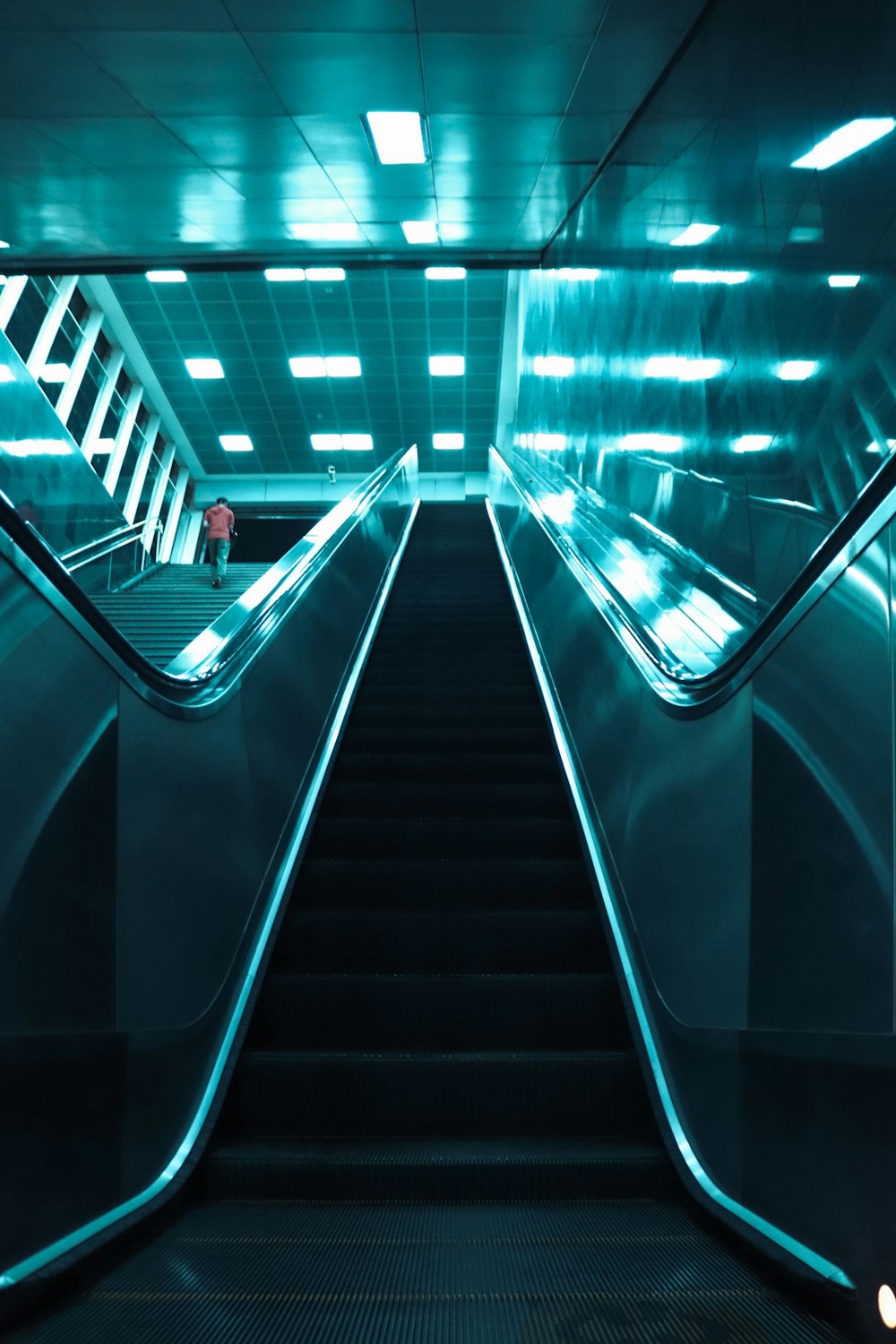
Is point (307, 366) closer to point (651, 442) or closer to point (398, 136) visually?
point (398, 136)

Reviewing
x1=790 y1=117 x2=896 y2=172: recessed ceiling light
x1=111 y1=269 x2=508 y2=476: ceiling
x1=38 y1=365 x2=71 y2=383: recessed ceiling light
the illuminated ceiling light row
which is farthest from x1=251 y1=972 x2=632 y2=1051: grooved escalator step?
the illuminated ceiling light row

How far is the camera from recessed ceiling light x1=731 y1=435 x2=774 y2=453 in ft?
14.3

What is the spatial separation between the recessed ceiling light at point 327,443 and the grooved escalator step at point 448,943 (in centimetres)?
2170

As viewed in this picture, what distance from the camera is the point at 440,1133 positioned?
10.1 feet

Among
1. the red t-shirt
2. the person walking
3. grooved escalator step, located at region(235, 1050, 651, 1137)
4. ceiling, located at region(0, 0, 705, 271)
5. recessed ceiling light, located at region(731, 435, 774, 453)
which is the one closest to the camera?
grooved escalator step, located at region(235, 1050, 651, 1137)

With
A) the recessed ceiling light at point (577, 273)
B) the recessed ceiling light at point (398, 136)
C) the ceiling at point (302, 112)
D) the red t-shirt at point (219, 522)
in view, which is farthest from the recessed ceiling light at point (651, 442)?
the red t-shirt at point (219, 522)

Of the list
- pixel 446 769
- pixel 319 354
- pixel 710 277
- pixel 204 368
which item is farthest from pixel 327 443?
pixel 446 769

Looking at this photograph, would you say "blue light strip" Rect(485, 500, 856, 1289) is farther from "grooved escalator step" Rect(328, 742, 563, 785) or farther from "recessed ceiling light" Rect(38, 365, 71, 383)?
"recessed ceiling light" Rect(38, 365, 71, 383)

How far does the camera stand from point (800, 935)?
222 cm

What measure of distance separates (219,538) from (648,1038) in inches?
399

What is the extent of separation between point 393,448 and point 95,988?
23601mm

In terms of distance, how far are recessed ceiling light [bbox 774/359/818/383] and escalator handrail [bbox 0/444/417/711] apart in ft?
7.62

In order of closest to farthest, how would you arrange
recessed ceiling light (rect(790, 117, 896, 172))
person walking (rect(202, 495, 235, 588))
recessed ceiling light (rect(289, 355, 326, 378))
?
recessed ceiling light (rect(790, 117, 896, 172)) < person walking (rect(202, 495, 235, 588)) < recessed ceiling light (rect(289, 355, 326, 378))

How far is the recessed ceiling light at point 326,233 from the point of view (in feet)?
28.5
